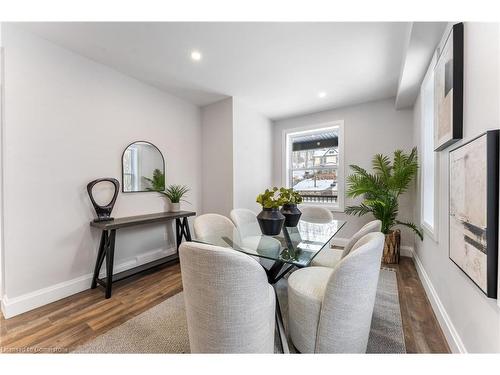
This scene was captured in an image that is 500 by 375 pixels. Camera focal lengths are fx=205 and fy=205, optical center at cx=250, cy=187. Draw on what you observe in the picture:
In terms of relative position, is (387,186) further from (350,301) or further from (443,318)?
(350,301)

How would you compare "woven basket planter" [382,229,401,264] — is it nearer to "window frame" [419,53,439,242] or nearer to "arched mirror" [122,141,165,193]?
"window frame" [419,53,439,242]

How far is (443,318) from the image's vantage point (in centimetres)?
160

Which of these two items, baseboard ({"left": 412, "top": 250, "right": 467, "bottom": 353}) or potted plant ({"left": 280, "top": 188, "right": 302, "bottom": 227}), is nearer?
baseboard ({"left": 412, "top": 250, "right": 467, "bottom": 353})

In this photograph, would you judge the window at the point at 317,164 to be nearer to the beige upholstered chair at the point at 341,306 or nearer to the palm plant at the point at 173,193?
the palm plant at the point at 173,193

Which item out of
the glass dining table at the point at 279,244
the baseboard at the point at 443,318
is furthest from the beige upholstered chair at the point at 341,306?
the baseboard at the point at 443,318

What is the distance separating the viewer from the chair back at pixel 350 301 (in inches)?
41.9

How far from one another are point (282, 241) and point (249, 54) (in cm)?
199

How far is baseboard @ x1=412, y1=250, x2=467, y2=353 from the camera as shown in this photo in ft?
4.40

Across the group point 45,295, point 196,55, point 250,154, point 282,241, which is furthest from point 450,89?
point 45,295

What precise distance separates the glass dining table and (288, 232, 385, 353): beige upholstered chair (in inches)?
6.8

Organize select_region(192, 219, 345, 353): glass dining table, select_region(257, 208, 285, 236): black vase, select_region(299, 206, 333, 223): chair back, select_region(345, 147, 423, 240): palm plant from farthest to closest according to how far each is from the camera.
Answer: select_region(345, 147, 423, 240): palm plant → select_region(299, 206, 333, 223): chair back → select_region(257, 208, 285, 236): black vase → select_region(192, 219, 345, 353): glass dining table

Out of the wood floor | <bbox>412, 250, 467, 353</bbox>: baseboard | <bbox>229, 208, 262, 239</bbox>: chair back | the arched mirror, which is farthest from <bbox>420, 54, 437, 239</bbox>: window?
the arched mirror

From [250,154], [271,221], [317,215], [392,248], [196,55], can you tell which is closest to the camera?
[271,221]

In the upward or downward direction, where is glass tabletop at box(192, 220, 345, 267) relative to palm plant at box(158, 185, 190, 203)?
downward
